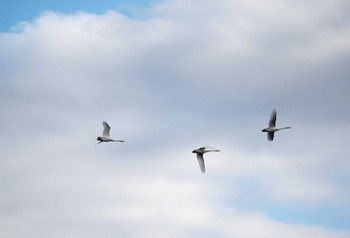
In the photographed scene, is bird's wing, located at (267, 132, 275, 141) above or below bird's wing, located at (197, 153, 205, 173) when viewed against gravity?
above

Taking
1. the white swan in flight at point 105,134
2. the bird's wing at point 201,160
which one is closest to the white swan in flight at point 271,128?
the bird's wing at point 201,160

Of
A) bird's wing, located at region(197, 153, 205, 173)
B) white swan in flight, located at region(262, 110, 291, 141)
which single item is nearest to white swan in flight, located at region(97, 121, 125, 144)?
bird's wing, located at region(197, 153, 205, 173)

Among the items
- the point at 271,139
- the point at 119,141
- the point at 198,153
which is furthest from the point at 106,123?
the point at 271,139

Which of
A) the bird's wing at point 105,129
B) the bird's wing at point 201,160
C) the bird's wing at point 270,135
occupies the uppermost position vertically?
the bird's wing at point 270,135

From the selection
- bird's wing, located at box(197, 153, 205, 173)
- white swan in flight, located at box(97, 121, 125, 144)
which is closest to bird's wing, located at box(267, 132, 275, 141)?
bird's wing, located at box(197, 153, 205, 173)

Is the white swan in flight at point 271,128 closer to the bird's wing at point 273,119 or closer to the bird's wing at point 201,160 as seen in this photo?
the bird's wing at point 273,119

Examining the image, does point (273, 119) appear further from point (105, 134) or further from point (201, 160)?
point (105, 134)

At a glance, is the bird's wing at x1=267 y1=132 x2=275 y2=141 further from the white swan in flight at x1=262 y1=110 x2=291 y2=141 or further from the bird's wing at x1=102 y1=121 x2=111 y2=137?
the bird's wing at x1=102 y1=121 x2=111 y2=137

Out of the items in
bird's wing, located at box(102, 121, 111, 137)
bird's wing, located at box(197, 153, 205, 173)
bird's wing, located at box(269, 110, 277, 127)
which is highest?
bird's wing, located at box(269, 110, 277, 127)

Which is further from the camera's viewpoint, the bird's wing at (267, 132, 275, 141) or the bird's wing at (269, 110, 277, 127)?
the bird's wing at (267, 132, 275, 141)

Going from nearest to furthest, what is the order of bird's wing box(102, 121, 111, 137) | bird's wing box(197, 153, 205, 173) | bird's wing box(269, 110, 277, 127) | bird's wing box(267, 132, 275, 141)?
bird's wing box(197, 153, 205, 173) < bird's wing box(102, 121, 111, 137) < bird's wing box(269, 110, 277, 127) < bird's wing box(267, 132, 275, 141)

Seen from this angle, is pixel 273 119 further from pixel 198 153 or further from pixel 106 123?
pixel 106 123

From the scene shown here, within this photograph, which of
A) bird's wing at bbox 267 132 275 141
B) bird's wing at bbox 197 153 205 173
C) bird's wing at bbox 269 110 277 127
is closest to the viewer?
bird's wing at bbox 197 153 205 173

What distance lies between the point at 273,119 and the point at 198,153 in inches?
729
